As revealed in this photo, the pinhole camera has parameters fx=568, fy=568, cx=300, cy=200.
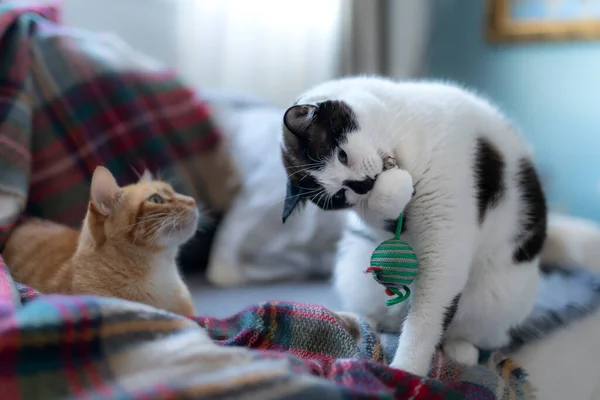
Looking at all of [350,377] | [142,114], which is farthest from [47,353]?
[142,114]

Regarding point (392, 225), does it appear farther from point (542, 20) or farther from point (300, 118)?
point (542, 20)

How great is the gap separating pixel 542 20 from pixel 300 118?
1690 millimetres

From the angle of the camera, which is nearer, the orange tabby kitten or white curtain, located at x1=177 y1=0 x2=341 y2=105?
the orange tabby kitten

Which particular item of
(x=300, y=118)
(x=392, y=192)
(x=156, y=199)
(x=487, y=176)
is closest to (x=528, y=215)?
(x=487, y=176)

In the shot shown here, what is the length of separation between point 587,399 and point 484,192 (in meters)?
0.40

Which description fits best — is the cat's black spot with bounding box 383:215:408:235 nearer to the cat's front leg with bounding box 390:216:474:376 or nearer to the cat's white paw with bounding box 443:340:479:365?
the cat's front leg with bounding box 390:216:474:376

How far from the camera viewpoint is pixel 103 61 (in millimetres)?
1367

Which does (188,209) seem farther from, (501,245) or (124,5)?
(124,5)

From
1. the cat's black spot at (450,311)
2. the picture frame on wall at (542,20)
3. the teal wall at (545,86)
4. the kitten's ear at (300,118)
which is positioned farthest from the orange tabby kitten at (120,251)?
the picture frame on wall at (542,20)

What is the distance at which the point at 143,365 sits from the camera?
0.68m

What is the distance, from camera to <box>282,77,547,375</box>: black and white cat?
2.99 feet

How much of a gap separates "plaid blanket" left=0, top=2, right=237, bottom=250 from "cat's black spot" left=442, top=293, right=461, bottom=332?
0.74 metres

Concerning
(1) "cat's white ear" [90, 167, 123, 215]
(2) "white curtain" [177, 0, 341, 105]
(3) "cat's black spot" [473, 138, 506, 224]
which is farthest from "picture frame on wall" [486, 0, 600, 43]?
(1) "cat's white ear" [90, 167, 123, 215]

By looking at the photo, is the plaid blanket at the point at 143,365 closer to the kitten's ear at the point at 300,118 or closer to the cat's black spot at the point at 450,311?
the cat's black spot at the point at 450,311
